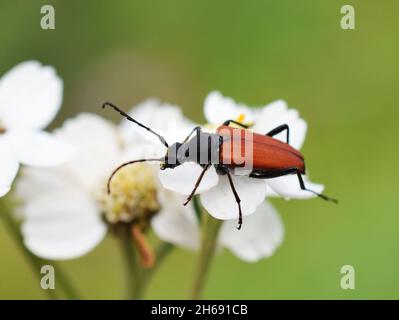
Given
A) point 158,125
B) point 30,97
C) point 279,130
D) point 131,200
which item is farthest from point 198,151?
point 30,97

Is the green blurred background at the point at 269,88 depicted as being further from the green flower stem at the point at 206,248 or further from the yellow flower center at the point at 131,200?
the green flower stem at the point at 206,248

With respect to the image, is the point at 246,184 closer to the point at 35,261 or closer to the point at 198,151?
the point at 198,151

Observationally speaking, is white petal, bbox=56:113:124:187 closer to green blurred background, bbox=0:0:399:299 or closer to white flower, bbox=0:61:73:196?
white flower, bbox=0:61:73:196

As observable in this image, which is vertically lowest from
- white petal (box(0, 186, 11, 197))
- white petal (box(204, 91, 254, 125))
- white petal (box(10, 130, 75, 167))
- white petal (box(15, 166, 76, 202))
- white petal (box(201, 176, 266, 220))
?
white petal (box(201, 176, 266, 220))

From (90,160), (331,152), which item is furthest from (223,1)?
(90,160)

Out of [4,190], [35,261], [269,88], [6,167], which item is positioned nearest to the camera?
[4,190]

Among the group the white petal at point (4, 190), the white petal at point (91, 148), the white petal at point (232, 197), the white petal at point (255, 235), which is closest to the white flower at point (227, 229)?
the white petal at point (255, 235)

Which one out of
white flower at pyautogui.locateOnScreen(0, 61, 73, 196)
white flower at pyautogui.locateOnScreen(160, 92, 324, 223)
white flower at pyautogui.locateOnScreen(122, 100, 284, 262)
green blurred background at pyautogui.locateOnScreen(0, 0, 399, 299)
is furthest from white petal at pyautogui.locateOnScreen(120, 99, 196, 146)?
green blurred background at pyautogui.locateOnScreen(0, 0, 399, 299)
